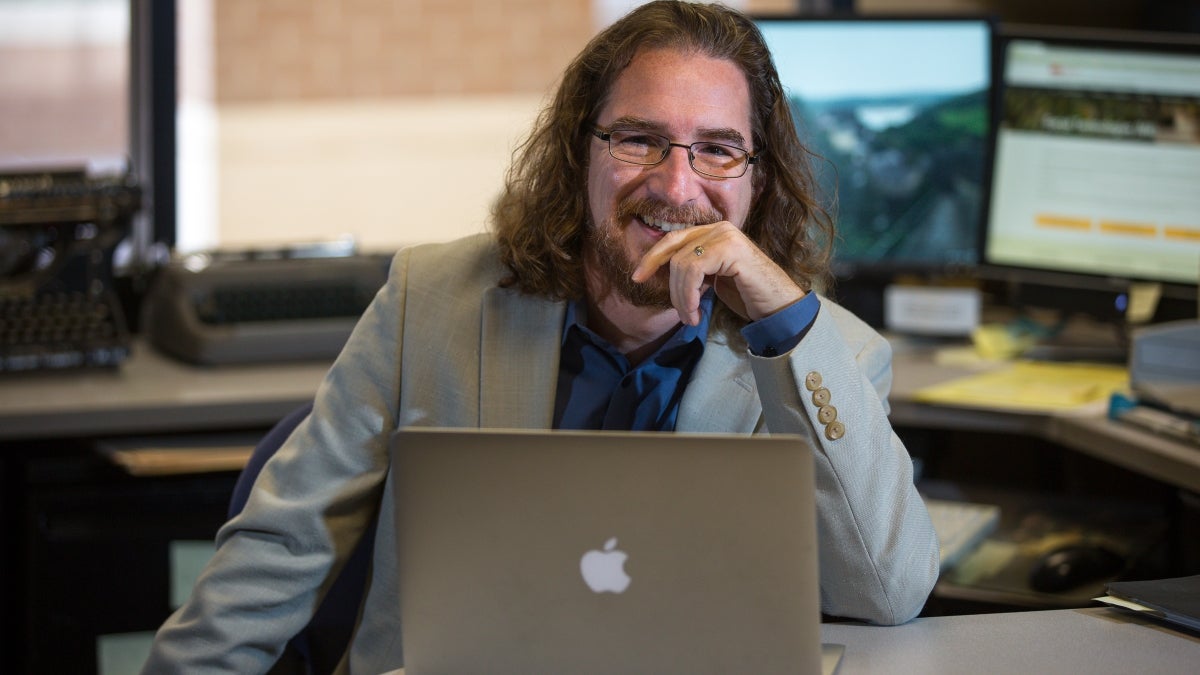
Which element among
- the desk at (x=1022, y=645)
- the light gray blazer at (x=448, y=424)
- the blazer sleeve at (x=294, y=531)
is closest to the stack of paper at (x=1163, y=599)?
the desk at (x=1022, y=645)

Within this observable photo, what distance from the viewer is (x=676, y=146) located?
147cm

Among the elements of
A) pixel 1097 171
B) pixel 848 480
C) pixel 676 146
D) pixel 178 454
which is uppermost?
pixel 676 146

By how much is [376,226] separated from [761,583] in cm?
407

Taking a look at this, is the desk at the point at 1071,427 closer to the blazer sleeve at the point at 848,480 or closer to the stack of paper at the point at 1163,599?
the stack of paper at the point at 1163,599

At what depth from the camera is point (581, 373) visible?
1.53 metres

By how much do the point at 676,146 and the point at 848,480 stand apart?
411mm

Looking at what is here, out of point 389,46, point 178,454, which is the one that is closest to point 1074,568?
point 178,454

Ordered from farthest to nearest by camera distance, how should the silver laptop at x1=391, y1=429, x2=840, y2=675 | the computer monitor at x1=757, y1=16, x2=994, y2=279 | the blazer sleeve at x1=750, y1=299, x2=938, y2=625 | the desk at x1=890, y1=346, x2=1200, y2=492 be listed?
the computer monitor at x1=757, y1=16, x2=994, y2=279, the desk at x1=890, y1=346, x2=1200, y2=492, the blazer sleeve at x1=750, y1=299, x2=938, y2=625, the silver laptop at x1=391, y1=429, x2=840, y2=675

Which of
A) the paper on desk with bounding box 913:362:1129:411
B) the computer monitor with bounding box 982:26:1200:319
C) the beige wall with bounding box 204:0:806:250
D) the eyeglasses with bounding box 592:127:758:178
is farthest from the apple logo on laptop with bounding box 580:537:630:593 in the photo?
the beige wall with bounding box 204:0:806:250

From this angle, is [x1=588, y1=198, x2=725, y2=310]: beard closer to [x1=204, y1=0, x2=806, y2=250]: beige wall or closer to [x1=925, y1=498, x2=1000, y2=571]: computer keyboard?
[x1=925, y1=498, x2=1000, y2=571]: computer keyboard

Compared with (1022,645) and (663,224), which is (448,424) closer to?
(663,224)

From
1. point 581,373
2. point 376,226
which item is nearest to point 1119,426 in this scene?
point 581,373

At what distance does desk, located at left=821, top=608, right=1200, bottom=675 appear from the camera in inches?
45.0

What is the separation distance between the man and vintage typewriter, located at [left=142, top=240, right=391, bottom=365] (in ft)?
3.08
